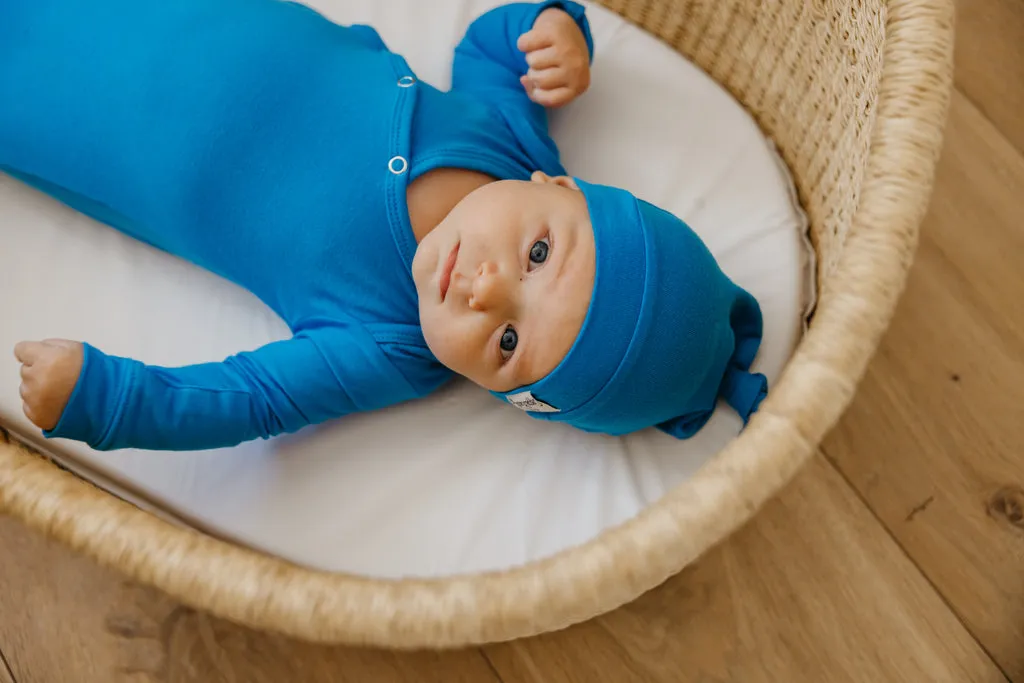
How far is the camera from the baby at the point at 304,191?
2.13ft

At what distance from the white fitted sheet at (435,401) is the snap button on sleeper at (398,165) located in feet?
0.73

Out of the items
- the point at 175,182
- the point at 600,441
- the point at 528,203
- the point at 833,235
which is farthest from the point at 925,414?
the point at 175,182

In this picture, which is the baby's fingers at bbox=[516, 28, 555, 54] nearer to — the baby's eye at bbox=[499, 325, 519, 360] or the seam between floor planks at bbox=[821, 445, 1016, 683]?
the baby's eye at bbox=[499, 325, 519, 360]

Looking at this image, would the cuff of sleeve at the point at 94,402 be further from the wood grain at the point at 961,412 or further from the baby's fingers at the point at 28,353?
the wood grain at the point at 961,412


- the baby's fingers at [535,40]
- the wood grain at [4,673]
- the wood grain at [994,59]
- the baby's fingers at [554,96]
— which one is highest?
the wood grain at [994,59]

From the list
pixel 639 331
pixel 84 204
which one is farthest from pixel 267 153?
pixel 639 331

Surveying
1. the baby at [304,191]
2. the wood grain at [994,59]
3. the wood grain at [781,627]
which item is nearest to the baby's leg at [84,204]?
the baby at [304,191]

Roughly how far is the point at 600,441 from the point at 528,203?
26 cm

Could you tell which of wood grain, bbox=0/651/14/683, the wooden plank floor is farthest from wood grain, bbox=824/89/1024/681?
wood grain, bbox=0/651/14/683

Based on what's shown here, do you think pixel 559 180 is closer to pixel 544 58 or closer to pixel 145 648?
pixel 544 58

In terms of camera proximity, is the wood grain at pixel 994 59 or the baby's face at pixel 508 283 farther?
the wood grain at pixel 994 59

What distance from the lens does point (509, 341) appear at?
623mm

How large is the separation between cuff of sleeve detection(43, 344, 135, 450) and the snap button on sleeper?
282 millimetres

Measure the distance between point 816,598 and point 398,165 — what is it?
650mm
